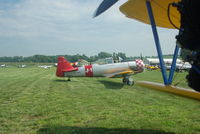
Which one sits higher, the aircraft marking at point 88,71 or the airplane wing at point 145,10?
the airplane wing at point 145,10

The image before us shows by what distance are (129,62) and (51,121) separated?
10.3m

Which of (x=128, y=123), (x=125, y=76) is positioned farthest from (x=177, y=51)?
(x=125, y=76)

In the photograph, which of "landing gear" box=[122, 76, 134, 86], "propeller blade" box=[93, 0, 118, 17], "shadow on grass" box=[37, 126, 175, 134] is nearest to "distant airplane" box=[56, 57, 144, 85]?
"landing gear" box=[122, 76, 134, 86]

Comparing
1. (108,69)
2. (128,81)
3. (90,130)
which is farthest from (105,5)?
(108,69)

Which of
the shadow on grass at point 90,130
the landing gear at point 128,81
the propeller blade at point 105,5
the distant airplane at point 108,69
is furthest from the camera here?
the distant airplane at point 108,69

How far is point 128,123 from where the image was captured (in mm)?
3469

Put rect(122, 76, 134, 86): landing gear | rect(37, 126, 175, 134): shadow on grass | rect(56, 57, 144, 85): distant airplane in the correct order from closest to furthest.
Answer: rect(37, 126, 175, 134): shadow on grass < rect(122, 76, 134, 86): landing gear < rect(56, 57, 144, 85): distant airplane

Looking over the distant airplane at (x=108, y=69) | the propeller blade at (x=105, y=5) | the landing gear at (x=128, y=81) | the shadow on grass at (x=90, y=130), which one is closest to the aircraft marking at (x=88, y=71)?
the distant airplane at (x=108, y=69)

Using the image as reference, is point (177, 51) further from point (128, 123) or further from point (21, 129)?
point (21, 129)

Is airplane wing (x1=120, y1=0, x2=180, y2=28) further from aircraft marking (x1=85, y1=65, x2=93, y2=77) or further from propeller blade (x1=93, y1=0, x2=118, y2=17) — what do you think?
aircraft marking (x1=85, y1=65, x2=93, y2=77)

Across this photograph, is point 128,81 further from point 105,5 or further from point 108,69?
point 105,5

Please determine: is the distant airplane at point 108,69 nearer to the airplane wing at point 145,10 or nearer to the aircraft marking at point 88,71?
the aircraft marking at point 88,71

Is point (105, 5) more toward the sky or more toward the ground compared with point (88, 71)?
more toward the sky

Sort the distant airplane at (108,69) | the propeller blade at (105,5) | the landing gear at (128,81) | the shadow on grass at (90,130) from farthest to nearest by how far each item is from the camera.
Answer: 1. the distant airplane at (108,69)
2. the landing gear at (128,81)
3. the shadow on grass at (90,130)
4. the propeller blade at (105,5)
